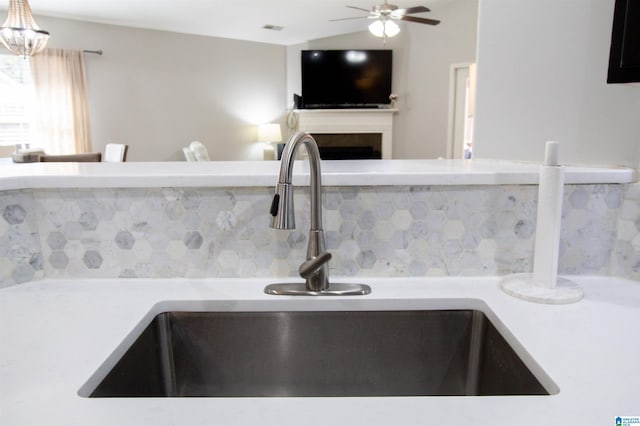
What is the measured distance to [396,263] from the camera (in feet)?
2.90

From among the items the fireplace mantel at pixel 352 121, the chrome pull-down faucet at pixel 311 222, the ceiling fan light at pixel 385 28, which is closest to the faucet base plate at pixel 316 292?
the chrome pull-down faucet at pixel 311 222

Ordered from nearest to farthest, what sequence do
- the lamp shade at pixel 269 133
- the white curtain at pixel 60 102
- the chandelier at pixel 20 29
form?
1. the chandelier at pixel 20 29
2. the white curtain at pixel 60 102
3. the lamp shade at pixel 269 133

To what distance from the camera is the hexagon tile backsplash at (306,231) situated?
2.81 ft

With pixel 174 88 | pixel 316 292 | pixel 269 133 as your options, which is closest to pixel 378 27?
pixel 269 133

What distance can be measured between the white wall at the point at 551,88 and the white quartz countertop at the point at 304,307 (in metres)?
0.30

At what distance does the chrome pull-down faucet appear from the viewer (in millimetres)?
708

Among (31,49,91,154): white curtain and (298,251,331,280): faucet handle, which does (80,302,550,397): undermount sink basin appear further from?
(31,49,91,154): white curtain

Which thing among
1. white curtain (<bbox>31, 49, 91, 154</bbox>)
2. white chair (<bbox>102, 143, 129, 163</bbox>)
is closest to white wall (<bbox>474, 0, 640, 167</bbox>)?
white chair (<bbox>102, 143, 129, 163</bbox>)

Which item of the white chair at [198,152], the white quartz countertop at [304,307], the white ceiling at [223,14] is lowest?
the white quartz countertop at [304,307]

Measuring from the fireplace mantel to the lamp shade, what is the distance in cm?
59

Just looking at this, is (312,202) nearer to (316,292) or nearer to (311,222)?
(311,222)

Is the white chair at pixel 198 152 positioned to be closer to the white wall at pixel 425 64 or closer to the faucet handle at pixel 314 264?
the white wall at pixel 425 64

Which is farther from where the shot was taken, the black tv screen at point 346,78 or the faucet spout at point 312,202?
the black tv screen at point 346,78

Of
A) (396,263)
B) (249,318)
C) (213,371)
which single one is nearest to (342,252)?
(396,263)
